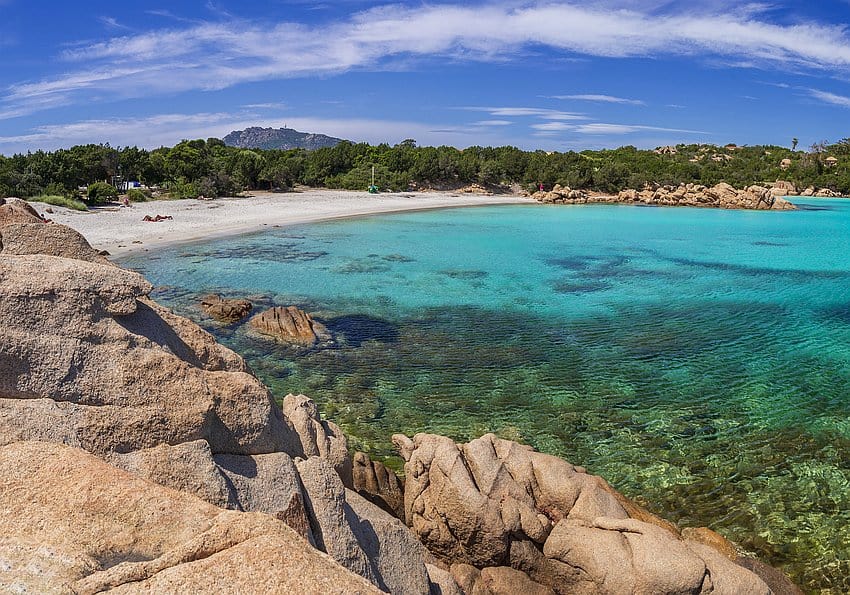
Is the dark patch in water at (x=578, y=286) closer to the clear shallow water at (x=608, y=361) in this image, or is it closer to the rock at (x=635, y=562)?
the clear shallow water at (x=608, y=361)

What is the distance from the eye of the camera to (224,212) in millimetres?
50312

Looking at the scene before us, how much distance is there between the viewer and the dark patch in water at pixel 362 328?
18.5m

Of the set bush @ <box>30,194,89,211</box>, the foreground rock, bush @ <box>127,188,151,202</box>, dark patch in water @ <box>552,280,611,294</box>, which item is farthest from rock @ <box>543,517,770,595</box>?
the foreground rock

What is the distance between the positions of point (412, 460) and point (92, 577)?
18.8 feet

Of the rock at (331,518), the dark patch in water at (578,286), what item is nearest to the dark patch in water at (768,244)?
the dark patch in water at (578,286)

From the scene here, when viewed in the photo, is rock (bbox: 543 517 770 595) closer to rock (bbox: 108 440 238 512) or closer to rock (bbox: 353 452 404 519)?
rock (bbox: 353 452 404 519)

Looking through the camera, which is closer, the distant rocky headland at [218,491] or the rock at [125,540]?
the rock at [125,540]

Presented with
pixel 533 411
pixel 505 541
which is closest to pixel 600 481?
pixel 505 541

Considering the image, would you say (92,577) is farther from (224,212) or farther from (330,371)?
(224,212)

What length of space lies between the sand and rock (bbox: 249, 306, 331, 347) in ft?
54.0

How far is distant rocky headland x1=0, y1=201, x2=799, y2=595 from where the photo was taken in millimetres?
3307

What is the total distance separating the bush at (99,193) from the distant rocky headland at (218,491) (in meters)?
46.0

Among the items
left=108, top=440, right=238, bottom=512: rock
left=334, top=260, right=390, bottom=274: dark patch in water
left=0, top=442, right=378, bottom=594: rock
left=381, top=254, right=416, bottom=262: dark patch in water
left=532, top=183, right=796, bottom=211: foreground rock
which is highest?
left=532, top=183, right=796, bottom=211: foreground rock

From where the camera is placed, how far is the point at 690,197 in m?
84.3
